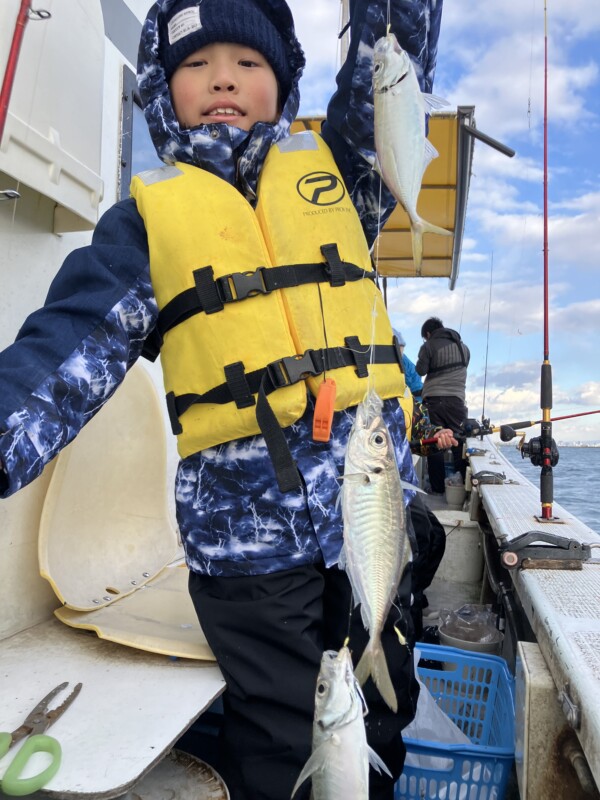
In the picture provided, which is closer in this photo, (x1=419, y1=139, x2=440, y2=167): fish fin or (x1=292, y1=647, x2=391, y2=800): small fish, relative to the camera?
(x1=292, y1=647, x2=391, y2=800): small fish

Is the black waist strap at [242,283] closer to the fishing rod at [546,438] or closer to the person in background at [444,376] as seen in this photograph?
the fishing rod at [546,438]

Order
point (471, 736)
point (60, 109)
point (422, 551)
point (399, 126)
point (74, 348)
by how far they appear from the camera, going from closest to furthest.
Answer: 1. point (399, 126)
2. point (74, 348)
3. point (60, 109)
4. point (471, 736)
5. point (422, 551)

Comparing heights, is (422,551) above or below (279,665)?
below

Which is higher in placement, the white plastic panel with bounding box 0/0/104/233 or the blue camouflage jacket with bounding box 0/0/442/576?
the white plastic panel with bounding box 0/0/104/233

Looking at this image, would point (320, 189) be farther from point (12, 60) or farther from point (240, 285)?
point (12, 60)

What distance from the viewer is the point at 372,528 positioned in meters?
1.28

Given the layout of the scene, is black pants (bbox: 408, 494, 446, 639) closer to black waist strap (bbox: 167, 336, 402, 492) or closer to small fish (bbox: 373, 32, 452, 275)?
black waist strap (bbox: 167, 336, 402, 492)

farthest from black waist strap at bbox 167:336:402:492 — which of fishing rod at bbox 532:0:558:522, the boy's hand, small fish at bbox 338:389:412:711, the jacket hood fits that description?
the boy's hand

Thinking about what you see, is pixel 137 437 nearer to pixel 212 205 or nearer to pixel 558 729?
pixel 212 205

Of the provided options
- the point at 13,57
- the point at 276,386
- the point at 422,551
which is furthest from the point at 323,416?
the point at 422,551

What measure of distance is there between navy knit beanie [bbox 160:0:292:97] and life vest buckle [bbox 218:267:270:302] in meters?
0.81

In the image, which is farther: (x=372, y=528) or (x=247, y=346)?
(x=247, y=346)

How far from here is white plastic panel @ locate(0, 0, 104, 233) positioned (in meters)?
2.13

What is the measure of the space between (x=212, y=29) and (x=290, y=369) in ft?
3.77
